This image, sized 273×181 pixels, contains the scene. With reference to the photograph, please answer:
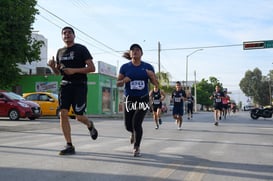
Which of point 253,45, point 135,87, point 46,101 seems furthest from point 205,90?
point 135,87

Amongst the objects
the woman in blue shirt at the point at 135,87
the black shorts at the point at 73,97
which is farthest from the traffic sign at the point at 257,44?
the black shorts at the point at 73,97

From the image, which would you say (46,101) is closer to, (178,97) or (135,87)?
(178,97)

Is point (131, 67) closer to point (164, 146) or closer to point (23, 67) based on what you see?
point (164, 146)

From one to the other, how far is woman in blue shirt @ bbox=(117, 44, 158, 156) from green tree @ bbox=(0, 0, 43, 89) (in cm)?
1787

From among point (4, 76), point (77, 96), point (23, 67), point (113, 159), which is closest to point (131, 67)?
point (77, 96)

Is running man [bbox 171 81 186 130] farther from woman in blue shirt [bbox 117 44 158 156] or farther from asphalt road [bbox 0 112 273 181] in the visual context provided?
woman in blue shirt [bbox 117 44 158 156]

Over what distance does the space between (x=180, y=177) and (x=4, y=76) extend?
22182 millimetres

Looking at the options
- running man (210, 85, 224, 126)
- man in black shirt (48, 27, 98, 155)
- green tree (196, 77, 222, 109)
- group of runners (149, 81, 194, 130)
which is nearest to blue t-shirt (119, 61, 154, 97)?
man in black shirt (48, 27, 98, 155)

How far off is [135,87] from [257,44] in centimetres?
2788

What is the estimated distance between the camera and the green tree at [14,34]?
2497 centimetres

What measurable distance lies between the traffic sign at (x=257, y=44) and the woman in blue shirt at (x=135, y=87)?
27.4m

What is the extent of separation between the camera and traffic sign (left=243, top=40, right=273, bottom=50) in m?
33.7

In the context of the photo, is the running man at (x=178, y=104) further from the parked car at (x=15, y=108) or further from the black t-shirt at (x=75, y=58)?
the black t-shirt at (x=75, y=58)

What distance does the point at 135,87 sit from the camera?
7.82 metres
